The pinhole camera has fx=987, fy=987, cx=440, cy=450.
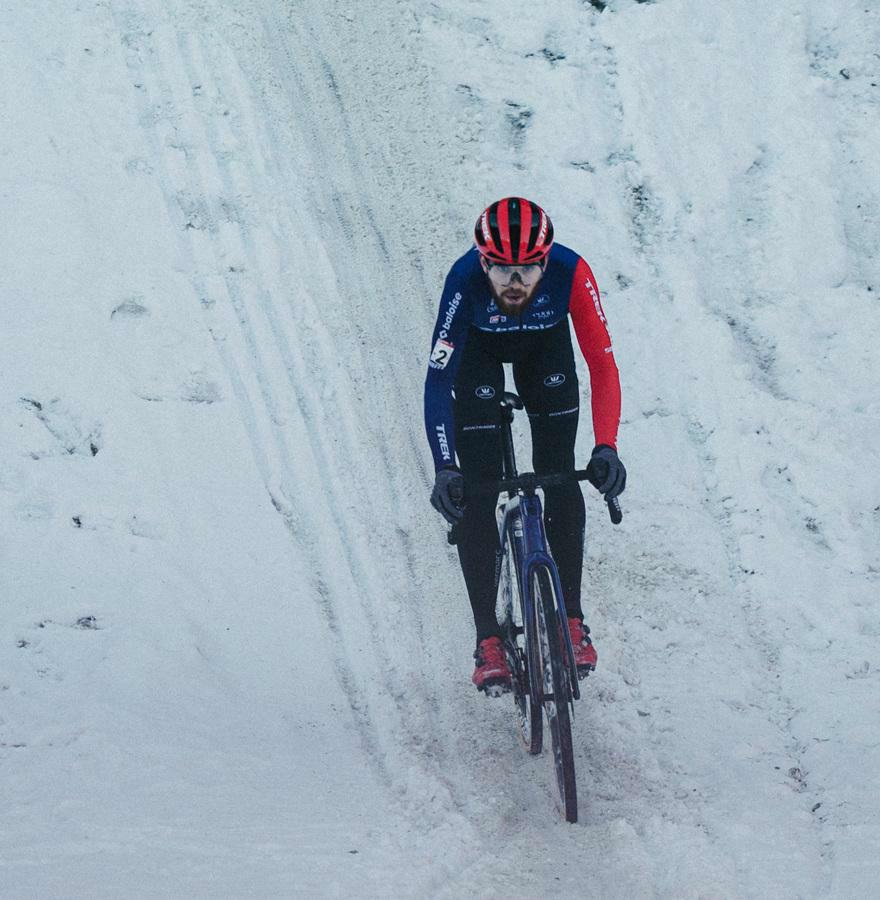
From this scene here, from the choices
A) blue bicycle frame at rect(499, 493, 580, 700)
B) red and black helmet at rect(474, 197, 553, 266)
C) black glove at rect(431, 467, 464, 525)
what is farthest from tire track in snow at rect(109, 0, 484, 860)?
red and black helmet at rect(474, 197, 553, 266)

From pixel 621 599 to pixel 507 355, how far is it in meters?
1.57

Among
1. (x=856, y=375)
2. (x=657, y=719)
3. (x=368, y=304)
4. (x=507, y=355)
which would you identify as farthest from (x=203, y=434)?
(x=856, y=375)

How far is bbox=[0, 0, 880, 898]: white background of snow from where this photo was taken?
13.0 feet

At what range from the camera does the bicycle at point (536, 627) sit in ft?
12.8

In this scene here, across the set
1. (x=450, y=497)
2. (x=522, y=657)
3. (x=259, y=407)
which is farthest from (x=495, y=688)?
(x=259, y=407)

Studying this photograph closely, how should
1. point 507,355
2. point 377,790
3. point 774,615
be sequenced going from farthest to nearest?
point 774,615
point 507,355
point 377,790

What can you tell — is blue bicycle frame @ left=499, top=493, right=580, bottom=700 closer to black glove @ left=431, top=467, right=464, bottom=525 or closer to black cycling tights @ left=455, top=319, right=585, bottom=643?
black cycling tights @ left=455, top=319, right=585, bottom=643

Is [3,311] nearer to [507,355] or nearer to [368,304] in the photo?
[368,304]

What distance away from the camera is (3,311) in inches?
247

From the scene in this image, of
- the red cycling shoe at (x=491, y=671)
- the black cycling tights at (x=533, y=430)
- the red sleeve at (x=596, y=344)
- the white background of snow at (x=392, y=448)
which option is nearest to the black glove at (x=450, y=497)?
the black cycling tights at (x=533, y=430)

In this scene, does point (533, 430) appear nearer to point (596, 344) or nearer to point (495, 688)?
point (596, 344)

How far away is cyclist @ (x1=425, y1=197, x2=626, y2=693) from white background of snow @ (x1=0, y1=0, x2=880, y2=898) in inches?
23.9

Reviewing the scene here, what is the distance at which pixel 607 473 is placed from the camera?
3.91m

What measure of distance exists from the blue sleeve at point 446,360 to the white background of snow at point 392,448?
4.27 feet
